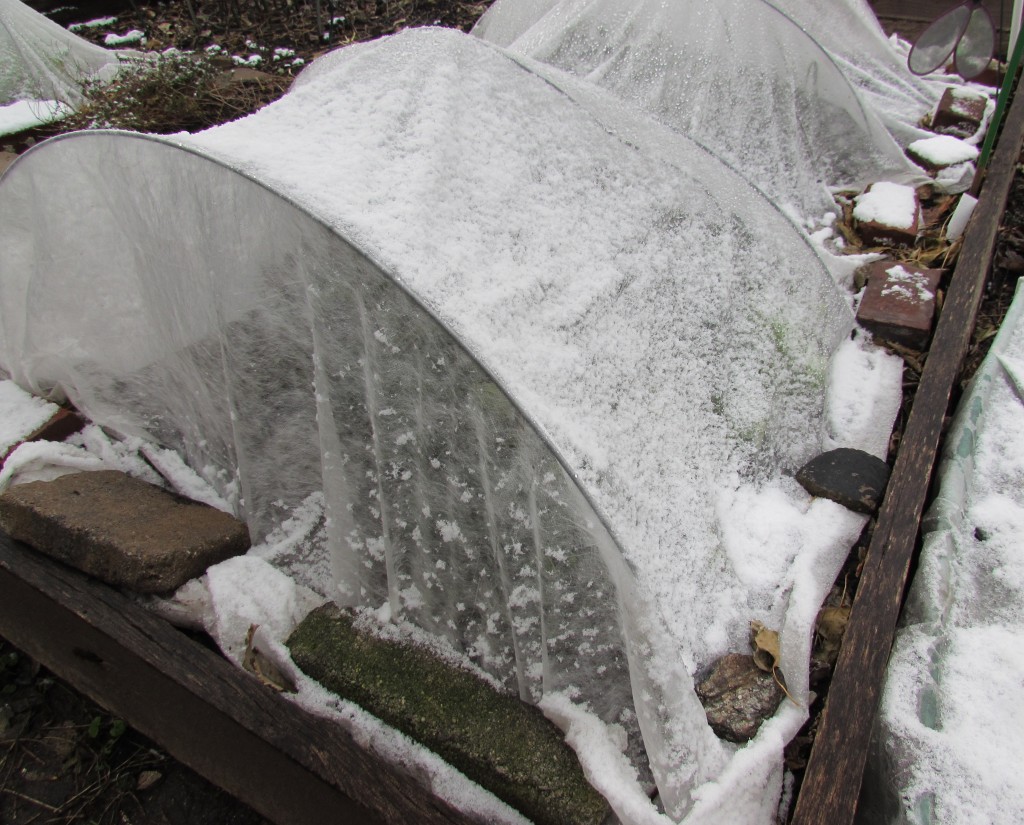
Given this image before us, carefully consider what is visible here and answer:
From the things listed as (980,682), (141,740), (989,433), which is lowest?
(141,740)

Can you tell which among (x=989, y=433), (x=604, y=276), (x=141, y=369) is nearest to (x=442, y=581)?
(x=604, y=276)

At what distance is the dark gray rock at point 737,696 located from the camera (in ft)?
5.49

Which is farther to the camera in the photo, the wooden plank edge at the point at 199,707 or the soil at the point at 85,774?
the soil at the point at 85,774

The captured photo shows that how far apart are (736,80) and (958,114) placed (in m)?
1.46

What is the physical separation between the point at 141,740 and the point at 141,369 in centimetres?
115

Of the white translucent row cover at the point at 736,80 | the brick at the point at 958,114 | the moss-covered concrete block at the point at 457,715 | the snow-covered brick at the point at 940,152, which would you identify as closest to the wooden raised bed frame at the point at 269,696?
the moss-covered concrete block at the point at 457,715

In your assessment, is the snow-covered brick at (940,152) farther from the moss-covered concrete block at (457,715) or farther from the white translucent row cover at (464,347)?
the moss-covered concrete block at (457,715)

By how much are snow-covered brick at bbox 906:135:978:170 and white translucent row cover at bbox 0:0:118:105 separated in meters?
4.70

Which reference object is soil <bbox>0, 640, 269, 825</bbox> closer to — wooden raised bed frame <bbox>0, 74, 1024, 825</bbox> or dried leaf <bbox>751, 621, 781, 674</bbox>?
wooden raised bed frame <bbox>0, 74, 1024, 825</bbox>

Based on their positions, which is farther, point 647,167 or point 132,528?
point 647,167

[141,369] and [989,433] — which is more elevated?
[141,369]

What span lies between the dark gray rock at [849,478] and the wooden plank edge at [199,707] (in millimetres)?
1456

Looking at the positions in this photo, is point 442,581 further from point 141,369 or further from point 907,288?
point 907,288

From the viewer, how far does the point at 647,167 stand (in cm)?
213
